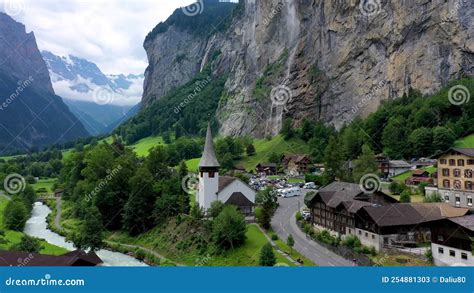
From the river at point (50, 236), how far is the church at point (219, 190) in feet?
38.8

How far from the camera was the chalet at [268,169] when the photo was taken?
99.5 meters

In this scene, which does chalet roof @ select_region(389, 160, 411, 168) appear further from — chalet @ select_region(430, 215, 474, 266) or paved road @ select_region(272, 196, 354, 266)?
chalet @ select_region(430, 215, 474, 266)

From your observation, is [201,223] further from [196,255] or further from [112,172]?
[112,172]

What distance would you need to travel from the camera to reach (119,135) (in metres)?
198

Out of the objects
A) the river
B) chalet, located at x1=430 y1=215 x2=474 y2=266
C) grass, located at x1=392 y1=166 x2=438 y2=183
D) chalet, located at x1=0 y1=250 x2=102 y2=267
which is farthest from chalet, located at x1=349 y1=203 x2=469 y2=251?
chalet, located at x1=0 y1=250 x2=102 y2=267

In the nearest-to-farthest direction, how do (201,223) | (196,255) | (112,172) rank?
(196,255)
(201,223)
(112,172)

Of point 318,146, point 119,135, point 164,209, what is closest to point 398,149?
point 318,146

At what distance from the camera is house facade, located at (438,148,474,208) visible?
53.1 meters

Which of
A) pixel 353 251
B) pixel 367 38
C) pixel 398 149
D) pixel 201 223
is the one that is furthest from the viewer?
pixel 367 38

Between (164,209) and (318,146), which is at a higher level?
(318,146)

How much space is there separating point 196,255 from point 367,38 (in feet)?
274

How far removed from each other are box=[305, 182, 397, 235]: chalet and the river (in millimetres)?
20144

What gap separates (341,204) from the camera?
4709cm

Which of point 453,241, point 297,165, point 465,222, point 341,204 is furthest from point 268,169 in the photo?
point 453,241
